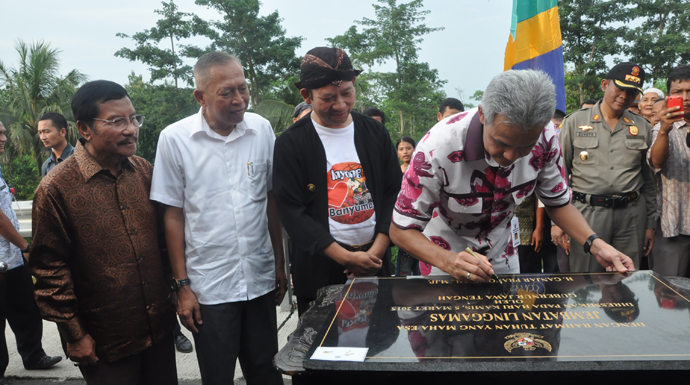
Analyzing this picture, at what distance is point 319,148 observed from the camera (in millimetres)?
2459

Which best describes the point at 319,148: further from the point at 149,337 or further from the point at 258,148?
the point at 149,337

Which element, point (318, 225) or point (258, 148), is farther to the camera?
point (258, 148)

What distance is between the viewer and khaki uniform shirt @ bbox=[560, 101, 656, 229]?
147 inches

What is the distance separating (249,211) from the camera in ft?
7.98

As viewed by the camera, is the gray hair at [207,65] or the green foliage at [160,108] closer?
the gray hair at [207,65]

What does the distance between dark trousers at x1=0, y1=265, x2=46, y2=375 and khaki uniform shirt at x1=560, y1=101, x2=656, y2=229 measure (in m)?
4.49

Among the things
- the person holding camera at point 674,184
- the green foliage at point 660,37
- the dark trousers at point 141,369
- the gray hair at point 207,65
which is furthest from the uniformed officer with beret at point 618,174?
the green foliage at point 660,37

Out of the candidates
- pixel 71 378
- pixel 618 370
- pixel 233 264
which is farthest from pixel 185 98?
pixel 618 370

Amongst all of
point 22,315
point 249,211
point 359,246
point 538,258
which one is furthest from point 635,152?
point 22,315

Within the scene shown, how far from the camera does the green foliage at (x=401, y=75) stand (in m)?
19.8

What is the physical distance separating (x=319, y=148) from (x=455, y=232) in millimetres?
798

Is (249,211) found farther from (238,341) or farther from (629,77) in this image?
(629,77)

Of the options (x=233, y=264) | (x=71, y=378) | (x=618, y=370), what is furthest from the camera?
(x=71, y=378)

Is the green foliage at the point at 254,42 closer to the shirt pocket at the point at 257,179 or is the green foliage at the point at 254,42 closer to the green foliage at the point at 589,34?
the green foliage at the point at 589,34
